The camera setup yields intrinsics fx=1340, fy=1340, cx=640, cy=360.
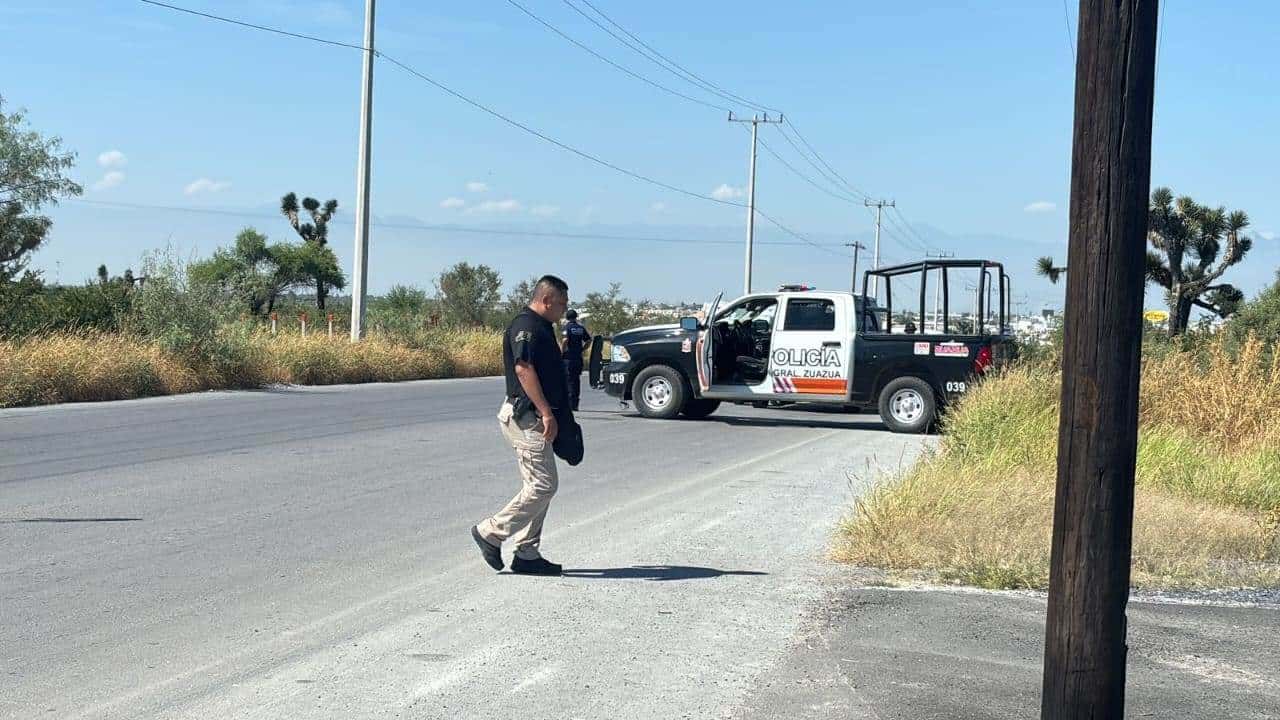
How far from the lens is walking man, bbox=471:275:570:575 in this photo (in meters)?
7.97

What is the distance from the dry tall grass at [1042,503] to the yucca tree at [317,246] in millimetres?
65727

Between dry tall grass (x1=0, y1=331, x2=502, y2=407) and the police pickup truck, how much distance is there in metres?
8.70

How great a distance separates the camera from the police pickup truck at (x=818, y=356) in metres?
18.8

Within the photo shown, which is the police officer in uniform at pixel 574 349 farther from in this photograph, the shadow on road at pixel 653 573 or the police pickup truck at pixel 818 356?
the shadow on road at pixel 653 573

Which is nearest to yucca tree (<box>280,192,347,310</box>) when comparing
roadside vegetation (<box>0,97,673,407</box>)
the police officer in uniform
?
roadside vegetation (<box>0,97,673,407</box>)

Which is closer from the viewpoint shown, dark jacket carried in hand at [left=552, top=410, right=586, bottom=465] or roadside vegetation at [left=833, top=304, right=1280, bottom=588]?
dark jacket carried in hand at [left=552, top=410, right=586, bottom=465]

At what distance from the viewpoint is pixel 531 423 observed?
26.3 ft

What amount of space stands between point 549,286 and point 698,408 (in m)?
12.8

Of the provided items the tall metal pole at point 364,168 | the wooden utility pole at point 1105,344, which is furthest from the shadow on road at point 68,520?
the tall metal pole at point 364,168

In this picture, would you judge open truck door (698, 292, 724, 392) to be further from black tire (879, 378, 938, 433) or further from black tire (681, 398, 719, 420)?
black tire (879, 378, 938, 433)

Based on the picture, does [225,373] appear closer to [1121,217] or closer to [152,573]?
[152,573]

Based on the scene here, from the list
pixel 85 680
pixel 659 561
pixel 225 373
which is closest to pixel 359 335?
pixel 225 373

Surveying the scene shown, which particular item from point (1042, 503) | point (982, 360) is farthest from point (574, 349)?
point (1042, 503)

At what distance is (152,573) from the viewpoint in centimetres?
797
